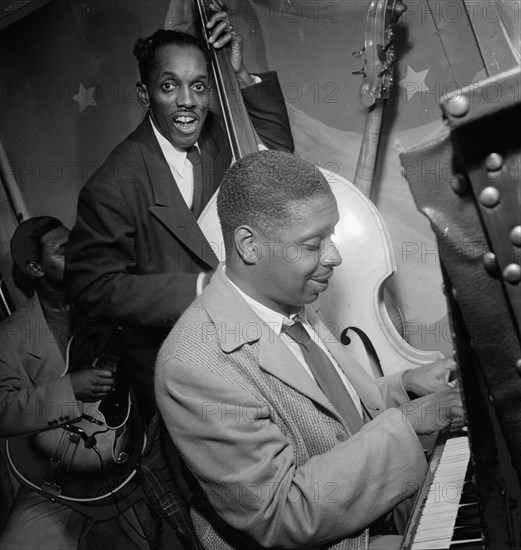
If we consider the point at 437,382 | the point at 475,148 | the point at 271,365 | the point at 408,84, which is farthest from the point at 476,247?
the point at 408,84

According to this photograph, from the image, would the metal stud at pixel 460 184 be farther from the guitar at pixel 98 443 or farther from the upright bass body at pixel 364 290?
the guitar at pixel 98 443

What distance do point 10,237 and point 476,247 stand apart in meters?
2.37

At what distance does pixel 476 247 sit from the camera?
0.78 metres

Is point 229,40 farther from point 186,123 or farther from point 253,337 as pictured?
point 253,337

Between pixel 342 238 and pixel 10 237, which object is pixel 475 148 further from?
pixel 10 237

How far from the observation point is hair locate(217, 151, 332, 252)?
1730 millimetres

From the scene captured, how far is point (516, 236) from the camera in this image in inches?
29.2

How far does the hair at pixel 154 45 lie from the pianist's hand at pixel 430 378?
127 centimetres

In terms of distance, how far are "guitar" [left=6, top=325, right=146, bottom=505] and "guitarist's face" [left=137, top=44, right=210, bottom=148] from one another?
2.44ft

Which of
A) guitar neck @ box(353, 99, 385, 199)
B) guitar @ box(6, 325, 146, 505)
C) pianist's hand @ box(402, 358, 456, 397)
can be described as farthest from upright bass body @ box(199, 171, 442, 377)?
guitar @ box(6, 325, 146, 505)

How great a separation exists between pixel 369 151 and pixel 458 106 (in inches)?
72.7

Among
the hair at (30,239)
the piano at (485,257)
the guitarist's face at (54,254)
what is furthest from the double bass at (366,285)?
the piano at (485,257)

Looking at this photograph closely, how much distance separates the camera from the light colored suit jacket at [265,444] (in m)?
1.55

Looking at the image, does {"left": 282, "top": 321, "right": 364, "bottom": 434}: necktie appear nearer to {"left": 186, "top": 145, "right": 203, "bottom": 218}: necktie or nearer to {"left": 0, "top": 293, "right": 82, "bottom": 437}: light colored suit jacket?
{"left": 186, "top": 145, "right": 203, "bottom": 218}: necktie
